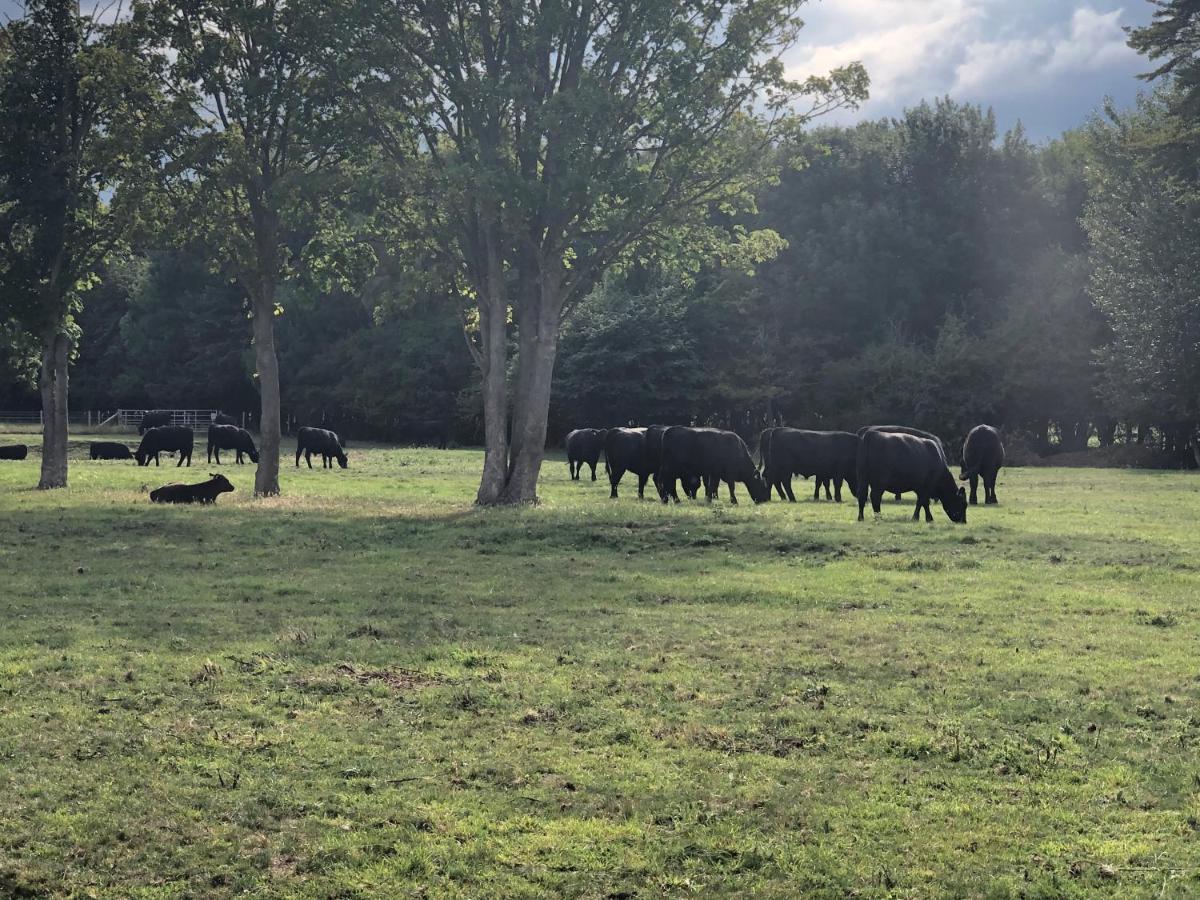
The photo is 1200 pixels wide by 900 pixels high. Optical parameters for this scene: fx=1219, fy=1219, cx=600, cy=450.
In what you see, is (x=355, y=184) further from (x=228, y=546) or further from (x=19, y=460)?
(x=19, y=460)

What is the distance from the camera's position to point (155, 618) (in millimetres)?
12648

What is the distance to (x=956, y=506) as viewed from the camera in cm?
2353

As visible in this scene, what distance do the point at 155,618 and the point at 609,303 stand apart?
5284cm

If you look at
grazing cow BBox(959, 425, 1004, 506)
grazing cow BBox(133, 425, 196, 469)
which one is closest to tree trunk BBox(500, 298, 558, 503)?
grazing cow BBox(959, 425, 1004, 506)

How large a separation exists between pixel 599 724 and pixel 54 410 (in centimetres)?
2784

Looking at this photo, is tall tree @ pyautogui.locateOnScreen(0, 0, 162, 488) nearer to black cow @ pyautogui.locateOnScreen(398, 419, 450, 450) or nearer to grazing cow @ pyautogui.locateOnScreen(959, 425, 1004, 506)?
grazing cow @ pyautogui.locateOnScreen(959, 425, 1004, 506)

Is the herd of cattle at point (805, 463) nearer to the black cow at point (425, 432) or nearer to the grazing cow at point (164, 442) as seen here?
the grazing cow at point (164, 442)

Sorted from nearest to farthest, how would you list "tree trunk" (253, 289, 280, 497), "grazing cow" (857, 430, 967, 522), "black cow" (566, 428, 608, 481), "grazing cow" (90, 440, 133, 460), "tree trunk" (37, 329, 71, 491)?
"grazing cow" (857, 430, 967, 522) → "tree trunk" (253, 289, 280, 497) → "tree trunk" (37, 329, 71, 491) → "black cow" (566, 428, 608, 481) → "grazing cow" (90, 440, 133, 460)

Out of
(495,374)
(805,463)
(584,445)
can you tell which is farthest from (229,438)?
(805,463)

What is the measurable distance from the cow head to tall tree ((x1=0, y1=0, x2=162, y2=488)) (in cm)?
2003

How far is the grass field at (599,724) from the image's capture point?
621 cm

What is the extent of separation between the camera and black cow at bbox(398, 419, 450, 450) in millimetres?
73625

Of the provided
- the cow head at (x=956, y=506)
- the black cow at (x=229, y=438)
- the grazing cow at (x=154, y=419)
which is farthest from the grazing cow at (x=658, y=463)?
the grazing cow at (x=154, y=419)

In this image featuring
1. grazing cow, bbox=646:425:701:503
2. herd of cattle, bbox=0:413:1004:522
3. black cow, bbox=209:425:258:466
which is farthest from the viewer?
black cow, bbox=209:425:258:466
